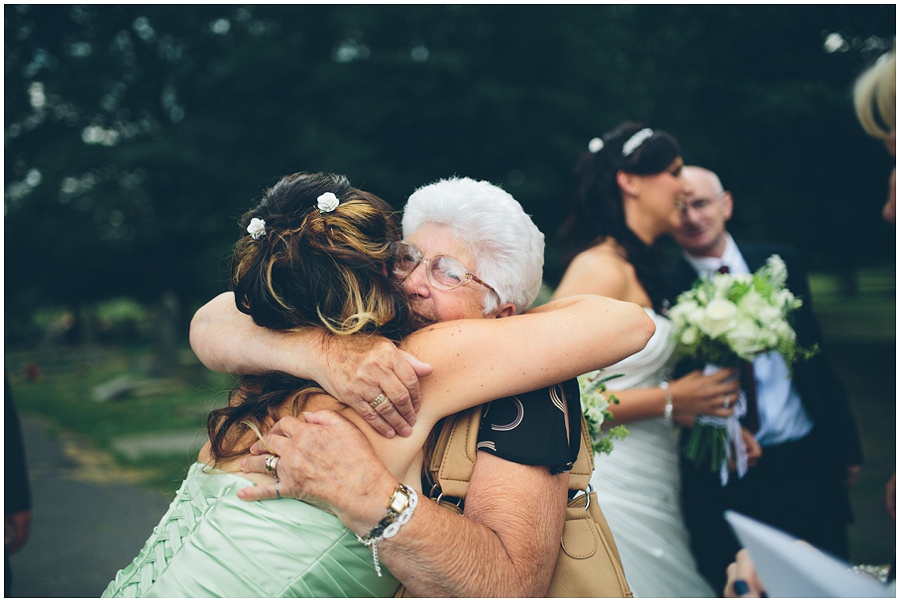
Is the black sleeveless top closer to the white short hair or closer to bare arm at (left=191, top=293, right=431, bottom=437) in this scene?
bare arm at (left=191, top=293, right=431, bottom=437)

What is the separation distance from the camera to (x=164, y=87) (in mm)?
18297

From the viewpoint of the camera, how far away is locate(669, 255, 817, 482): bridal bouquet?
326cm

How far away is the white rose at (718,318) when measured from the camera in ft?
10.6

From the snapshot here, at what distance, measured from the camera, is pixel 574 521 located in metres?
2.07

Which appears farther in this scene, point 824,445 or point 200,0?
point 200,0

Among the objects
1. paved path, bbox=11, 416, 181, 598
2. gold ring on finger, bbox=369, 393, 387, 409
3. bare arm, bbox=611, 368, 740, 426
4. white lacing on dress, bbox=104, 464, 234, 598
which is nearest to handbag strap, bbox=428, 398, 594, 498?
gold ring on finger, bbox=369, 393, 387, 409

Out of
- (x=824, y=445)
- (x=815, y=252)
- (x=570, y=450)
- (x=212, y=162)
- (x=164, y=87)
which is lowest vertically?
(x=824, y=445)

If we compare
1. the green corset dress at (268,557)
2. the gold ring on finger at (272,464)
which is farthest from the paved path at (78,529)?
the gold ring on finger at (272,464)

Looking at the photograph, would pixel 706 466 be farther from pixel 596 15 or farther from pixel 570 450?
pixel 596 15

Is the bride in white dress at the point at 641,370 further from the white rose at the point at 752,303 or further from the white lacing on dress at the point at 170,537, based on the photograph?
the white lacing on dress at the point at 170,537

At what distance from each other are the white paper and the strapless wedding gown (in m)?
1.57

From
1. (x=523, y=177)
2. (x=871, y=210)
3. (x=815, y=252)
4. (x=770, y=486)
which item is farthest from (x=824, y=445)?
(x=523, y=177)

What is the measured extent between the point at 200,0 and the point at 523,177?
28.1 ft

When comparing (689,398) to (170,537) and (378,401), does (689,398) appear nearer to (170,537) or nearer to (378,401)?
(378,401)
